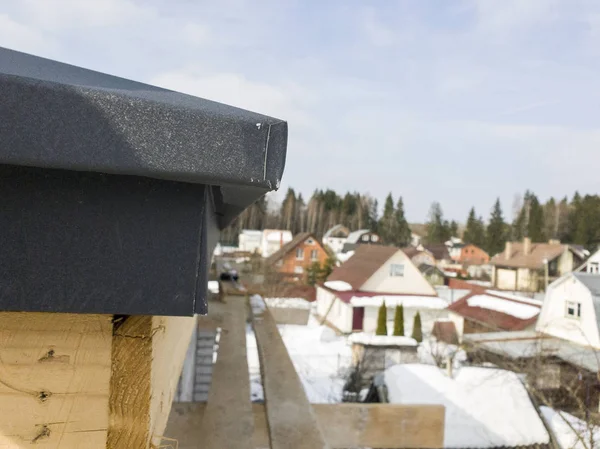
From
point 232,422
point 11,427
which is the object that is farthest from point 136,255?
point 232,422

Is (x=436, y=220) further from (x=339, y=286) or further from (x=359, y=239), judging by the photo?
(x=339, y=286)

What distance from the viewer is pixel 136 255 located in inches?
25.1

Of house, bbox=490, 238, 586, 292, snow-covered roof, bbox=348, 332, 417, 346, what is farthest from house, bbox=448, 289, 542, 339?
house, bbox=490, 238, 586, 292

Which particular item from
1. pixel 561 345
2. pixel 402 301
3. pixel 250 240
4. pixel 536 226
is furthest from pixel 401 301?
pixel 536 226

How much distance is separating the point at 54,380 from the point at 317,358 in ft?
55.1

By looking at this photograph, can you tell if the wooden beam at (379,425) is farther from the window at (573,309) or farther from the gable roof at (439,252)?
the gable roof at (439,252)

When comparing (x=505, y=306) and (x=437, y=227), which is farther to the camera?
(x=437, y=227)

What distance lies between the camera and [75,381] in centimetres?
71

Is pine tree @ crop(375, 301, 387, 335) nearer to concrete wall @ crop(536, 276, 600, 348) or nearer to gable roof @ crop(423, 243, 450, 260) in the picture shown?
concrete wall @ crop(536, 276, 600, 348)

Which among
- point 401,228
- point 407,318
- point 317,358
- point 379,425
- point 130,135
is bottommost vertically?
point 317,358

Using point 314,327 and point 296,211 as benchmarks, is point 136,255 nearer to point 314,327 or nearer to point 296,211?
point 314,327

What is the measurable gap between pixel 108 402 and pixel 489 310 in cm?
2183

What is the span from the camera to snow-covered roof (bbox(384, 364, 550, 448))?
781 cm

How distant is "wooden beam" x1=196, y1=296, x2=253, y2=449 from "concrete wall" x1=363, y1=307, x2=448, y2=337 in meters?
20.6
